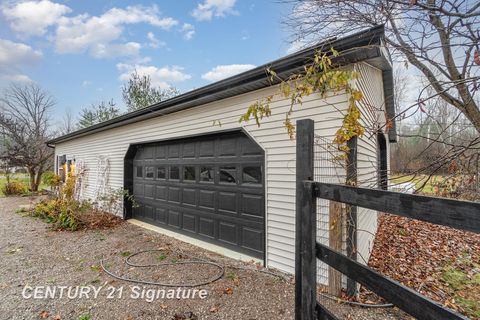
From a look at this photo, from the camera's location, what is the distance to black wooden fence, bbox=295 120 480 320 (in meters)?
0.88

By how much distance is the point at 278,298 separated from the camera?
317 centimetres

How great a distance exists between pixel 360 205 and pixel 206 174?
4450 millimetres

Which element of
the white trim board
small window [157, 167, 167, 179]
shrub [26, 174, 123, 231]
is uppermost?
small window [157, 167, 167, 179]

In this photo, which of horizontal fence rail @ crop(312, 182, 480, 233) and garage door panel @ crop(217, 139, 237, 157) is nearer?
horizontal fence rail @ crop(312, 182, 480, 233)

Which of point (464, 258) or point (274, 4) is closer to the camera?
point (274, 4)

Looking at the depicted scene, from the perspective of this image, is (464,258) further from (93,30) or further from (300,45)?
(93,30)

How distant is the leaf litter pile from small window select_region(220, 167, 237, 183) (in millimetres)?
2839

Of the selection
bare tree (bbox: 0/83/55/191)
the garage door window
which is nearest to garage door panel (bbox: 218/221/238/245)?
the garage door window

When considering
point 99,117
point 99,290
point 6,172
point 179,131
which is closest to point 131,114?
point 179,131

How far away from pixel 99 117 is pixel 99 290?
25.2m

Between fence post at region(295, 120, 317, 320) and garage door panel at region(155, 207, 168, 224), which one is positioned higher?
fence post at region(295, 120, 317, 320)

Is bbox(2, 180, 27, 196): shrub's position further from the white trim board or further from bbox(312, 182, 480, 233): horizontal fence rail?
bbox(312, 182, 480, 233): horizontal fence rail

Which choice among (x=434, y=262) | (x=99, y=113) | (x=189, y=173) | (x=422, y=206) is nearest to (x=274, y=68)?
(x=422, y=206)

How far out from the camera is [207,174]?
5480 mm
